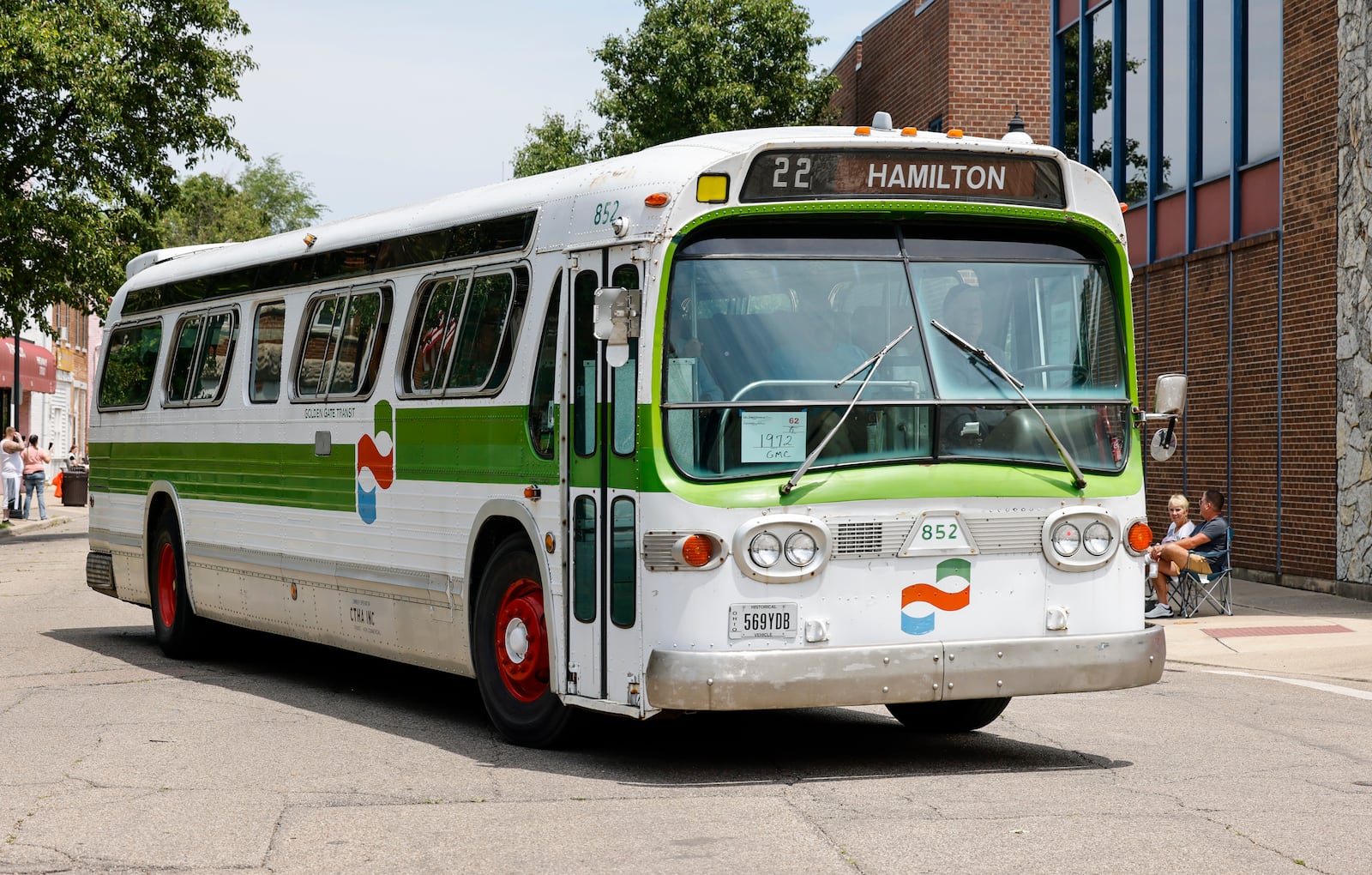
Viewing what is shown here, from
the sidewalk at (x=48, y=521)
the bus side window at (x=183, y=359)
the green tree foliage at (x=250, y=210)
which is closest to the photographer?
the bus side window at (x=183, y=359)

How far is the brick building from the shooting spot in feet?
60.0

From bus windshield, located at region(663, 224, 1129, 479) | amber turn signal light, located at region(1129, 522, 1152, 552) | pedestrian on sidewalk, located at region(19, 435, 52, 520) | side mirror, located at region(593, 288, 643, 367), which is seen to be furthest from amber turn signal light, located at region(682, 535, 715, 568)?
pedestrian on sidewalk, located at region(19, 435, 52, 520)

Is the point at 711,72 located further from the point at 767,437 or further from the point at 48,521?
the point at 767,437

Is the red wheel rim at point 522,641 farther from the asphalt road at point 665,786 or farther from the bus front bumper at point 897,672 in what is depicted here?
the bus front bumper at point 897,672

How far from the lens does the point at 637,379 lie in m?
8.01

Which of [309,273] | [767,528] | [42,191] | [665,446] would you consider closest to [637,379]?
[665,446]

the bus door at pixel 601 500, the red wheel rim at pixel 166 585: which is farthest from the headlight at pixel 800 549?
the red wheel rim at pixel 166 585

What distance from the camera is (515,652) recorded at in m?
9.05

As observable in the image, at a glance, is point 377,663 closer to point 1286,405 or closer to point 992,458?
point 992,458

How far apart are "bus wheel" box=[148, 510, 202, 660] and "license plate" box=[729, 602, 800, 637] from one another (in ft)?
22.0

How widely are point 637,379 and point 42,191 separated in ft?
77.8

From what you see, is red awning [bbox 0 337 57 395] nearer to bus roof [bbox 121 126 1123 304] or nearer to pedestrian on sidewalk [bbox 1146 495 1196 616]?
pedestrian on sidewalk [bbox 1146 495 1196 616]

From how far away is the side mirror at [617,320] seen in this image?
794 centimetres

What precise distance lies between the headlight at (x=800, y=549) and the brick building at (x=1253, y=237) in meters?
11.7
